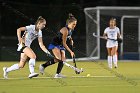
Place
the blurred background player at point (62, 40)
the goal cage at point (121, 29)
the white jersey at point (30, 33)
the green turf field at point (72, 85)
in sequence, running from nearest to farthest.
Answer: the green turf field at point (72, 85)
the white jersey at point (30, 33)
the blurred background player at point (62, 40)
the goal cage at point (121, 29)

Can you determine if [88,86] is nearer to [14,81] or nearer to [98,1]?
[14,81]

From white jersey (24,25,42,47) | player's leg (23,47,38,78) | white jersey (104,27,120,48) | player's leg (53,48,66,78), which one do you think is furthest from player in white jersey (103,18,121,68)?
player's leg (23,47,38,78)

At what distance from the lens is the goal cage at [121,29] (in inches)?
945

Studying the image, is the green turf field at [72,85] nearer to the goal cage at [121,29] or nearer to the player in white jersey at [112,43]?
the player in white jersey at [112,43]

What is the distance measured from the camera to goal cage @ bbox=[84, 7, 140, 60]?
24016mm

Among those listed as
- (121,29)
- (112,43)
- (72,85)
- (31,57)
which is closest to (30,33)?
(31,57)

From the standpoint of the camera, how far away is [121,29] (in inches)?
939

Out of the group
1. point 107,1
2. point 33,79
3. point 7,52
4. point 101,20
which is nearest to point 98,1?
point 107,1

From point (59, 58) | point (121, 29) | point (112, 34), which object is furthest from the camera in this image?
point (121, 29)

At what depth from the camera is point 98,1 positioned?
35.2 m

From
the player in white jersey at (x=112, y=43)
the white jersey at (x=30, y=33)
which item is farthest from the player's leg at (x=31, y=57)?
the player in white jersey at (x=112, y=43)

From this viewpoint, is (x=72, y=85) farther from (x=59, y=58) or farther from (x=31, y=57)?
(x=59, y=58)

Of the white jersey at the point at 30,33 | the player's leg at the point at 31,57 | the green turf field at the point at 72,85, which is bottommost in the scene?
the green turf field at the point at 72,85

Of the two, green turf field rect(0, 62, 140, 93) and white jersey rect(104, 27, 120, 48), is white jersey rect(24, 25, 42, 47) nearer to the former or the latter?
green turf field rect(0, 62, 140, 93)
